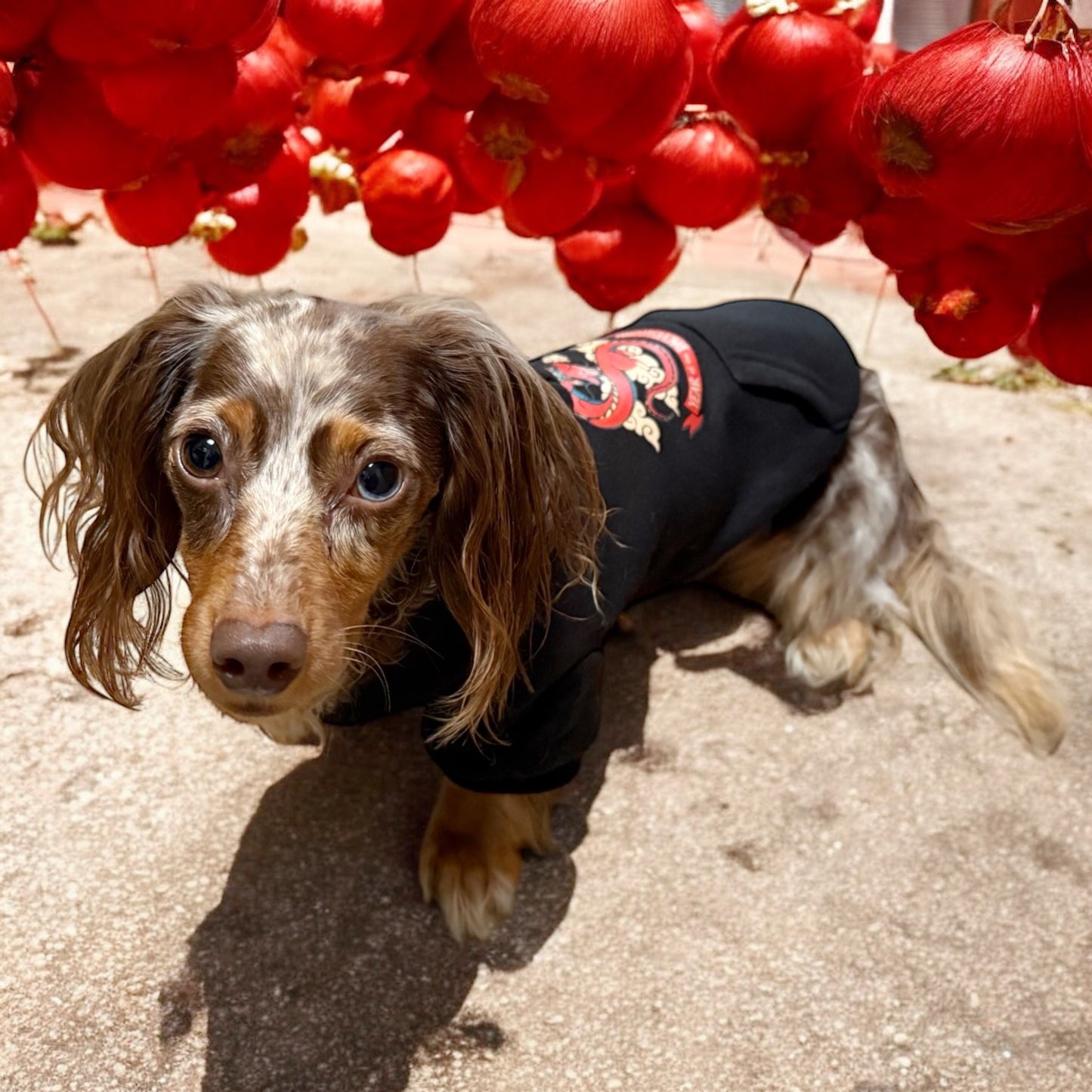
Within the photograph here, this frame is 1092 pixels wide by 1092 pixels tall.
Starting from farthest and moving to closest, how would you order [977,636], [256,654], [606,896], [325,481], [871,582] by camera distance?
[871,582] → [977,636] → [606,896] → [325,481] → [256,654]

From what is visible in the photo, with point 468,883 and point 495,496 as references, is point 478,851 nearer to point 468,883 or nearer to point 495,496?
point 468,883

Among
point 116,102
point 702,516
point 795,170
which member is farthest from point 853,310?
point 116,102

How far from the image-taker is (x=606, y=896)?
2055 mm

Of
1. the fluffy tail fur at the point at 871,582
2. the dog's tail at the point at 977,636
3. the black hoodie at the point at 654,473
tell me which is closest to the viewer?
the black hoodie at the point at 654,473

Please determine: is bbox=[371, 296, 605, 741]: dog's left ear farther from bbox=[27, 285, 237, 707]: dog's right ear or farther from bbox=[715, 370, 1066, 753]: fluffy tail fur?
bbox=[715, 370, 1066, 753]: fluffy tail fur

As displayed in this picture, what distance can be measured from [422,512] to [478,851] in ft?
2.41

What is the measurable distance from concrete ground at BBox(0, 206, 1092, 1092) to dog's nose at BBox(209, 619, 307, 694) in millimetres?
766

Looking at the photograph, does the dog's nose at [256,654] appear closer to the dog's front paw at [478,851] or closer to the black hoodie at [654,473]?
the black hoodie at [654,473]

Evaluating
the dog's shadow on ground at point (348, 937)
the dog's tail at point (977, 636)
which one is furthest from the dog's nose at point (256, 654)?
the dog's tail at point (977, 636)

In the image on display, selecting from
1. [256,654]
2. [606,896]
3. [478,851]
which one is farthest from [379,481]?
[606,896]

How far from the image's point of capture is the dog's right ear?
1692mm

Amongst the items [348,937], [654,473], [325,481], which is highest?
[325,481]

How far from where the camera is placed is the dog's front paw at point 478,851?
1.97 m

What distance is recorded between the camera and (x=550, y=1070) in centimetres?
171
